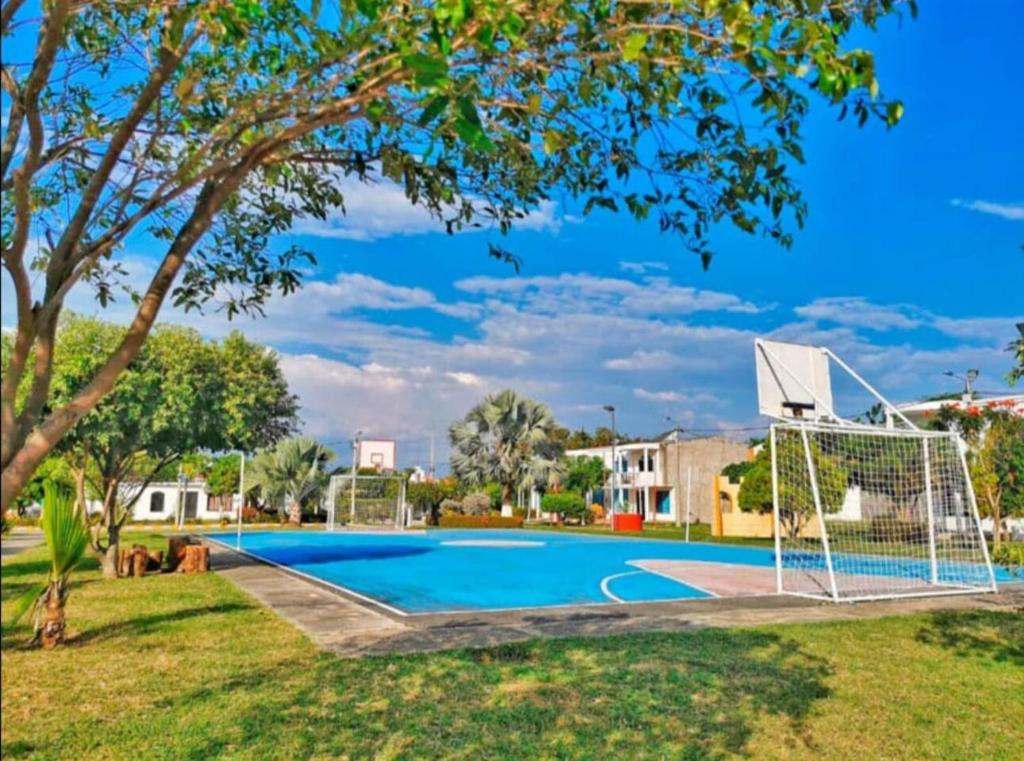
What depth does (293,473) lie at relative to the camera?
45.5 m

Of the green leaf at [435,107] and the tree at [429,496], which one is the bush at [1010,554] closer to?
the green leaf at [435,107]

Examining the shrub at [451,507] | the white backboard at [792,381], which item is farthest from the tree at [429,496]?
the white backboard at [792,381]

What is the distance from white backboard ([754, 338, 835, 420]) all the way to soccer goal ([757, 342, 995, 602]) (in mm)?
20

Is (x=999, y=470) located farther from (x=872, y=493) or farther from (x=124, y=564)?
(x=124, y=564)

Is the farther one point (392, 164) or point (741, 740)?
point (741, 740)

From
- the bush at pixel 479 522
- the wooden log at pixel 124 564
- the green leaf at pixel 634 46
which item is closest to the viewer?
the green leaf at pixel 634 46

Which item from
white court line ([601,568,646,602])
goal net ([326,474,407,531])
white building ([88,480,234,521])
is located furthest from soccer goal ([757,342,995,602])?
white building ([88,480,234,521])

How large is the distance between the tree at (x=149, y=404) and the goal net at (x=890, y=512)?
→ 34.5ft

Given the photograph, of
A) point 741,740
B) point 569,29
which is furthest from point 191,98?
point 741,740

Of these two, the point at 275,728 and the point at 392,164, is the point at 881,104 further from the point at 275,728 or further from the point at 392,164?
the point at 275,728

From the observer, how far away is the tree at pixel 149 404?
14008mm

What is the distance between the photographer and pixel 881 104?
10.3 feet

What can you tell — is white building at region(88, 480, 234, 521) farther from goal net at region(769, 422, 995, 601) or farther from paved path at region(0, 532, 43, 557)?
goal net at region(769, 422, 995, 601)

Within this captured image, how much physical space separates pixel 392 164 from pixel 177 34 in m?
1.14
